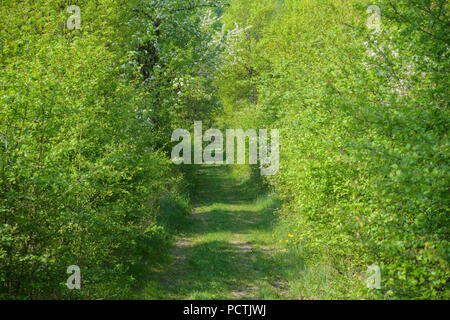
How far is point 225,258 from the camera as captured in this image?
10016 millimetres

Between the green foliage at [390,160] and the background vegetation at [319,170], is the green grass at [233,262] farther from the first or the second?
the green foliage at [390,160]

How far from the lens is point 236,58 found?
97.5 ft

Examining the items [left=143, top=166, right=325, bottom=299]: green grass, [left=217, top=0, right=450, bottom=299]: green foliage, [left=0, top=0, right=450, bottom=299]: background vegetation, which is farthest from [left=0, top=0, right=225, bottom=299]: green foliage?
[left=217, top=0, right=450, bottom=299]: green foliage

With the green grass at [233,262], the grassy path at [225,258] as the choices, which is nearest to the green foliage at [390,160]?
the green grass at [233,262]

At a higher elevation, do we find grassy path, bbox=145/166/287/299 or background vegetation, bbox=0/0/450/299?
background vegetation, bbox=0/0/450/299

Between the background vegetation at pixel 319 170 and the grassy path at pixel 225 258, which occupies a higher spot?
the background vegetation at pixel 319 170

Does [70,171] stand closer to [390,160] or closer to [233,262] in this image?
[390,160]

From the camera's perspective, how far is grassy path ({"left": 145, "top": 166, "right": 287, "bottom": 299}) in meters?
7.88

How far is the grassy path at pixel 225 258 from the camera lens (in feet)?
25.9

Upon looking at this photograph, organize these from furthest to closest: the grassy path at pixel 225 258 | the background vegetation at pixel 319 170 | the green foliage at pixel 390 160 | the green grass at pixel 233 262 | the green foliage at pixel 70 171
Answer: the grassy path at pixel 225 258, the green grass at pixel 233 262, the green foliage at pixel 70 171, the background vegetation at pixel 319 170, the green foliage at pixel 390 160

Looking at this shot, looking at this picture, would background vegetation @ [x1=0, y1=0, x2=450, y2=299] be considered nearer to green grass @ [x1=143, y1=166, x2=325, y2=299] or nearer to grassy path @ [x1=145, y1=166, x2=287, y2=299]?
green grass @ [x1=143, y1=166, x2=325, y2=299]

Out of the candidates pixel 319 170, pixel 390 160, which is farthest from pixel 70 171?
pixel 390 160

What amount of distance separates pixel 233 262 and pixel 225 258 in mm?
301

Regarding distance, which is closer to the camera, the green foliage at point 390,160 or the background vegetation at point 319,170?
the green foliage at point 390,160
